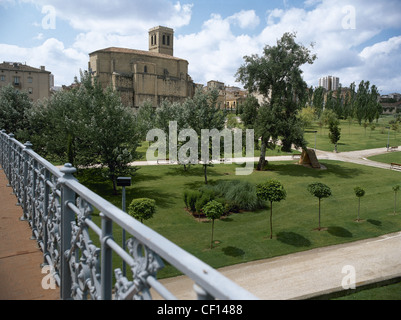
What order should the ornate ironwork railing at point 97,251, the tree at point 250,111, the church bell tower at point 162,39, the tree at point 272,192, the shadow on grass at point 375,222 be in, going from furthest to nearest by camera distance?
the church bell tower at point 162,39
the tree at point 250,111
the shadow on grass at point 375,222
the tree at point 272,192
the ornate ironwork railing at point 97,251

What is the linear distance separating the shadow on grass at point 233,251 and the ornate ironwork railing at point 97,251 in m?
10.9

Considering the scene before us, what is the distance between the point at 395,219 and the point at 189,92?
3013 inches

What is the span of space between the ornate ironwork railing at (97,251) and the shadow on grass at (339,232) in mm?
16032

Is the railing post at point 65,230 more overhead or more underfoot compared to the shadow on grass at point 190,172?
more overhead

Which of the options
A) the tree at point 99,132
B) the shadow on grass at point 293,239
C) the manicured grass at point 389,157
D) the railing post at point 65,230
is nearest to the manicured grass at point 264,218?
the shadow on grass at point 293,239

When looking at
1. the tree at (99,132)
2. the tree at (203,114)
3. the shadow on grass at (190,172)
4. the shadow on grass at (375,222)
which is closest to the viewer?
the shadow on grass at (375,222)

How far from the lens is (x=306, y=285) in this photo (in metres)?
11.7

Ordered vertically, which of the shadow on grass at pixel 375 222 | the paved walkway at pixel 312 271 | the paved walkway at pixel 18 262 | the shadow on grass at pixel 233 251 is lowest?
the paved walkway at pixel 312 271

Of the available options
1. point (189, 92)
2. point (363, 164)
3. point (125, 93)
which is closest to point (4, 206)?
point (363, 164)

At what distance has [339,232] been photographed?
17.5m

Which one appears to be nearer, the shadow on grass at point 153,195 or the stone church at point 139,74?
the shadow on grass at point 153,195

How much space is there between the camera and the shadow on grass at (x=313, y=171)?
3071 cm

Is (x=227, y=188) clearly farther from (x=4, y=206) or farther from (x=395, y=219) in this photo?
(x=4, y=206)

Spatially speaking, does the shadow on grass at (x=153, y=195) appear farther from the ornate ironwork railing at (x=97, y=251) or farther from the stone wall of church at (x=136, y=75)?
the stone wall of church at (x=136, y=75)
